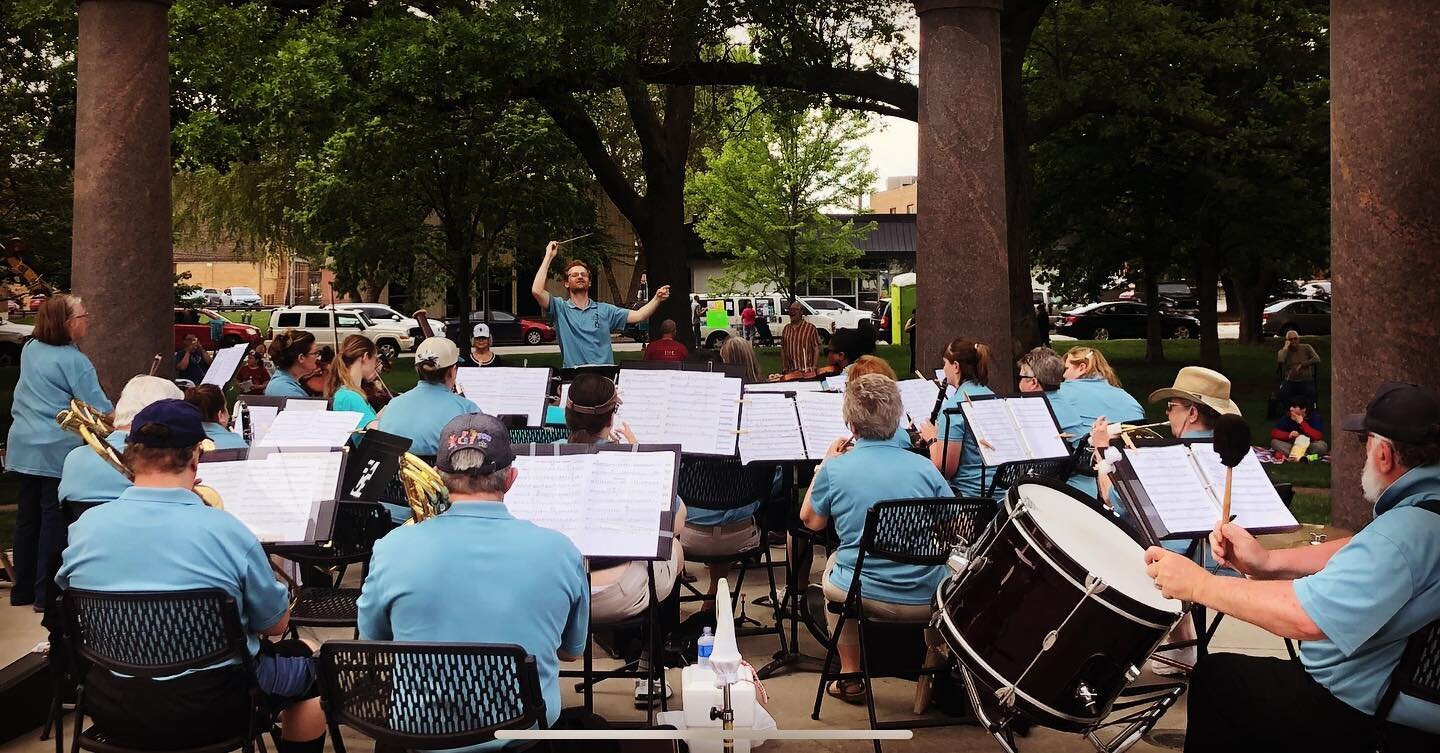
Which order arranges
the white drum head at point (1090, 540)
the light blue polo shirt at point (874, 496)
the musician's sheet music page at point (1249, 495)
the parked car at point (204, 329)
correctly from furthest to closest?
the parked car at point (204, 329), the light blue polo shirt at point (874, 496), the musician's sheet music page at point (1249, 495), the white drum head at point (1090, 540)

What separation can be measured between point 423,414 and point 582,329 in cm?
336

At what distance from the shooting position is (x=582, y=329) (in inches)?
410

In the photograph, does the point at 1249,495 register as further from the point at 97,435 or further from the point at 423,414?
the point at 97,435

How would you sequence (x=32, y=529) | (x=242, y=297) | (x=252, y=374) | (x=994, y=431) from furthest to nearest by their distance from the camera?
(x=242, y=297) < (x=252, y=374) < (x=32, y=529) < (x=994, y=431)

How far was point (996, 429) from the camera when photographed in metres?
7.15

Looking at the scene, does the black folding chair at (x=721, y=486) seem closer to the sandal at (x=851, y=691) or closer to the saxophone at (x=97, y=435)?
the sandal at (x=851, y=691)

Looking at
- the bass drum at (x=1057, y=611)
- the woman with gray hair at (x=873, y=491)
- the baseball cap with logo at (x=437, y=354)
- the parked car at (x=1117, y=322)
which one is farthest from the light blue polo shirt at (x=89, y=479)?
the parked car at (x=1117, y=322)

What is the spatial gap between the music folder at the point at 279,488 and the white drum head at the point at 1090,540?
2.68 m

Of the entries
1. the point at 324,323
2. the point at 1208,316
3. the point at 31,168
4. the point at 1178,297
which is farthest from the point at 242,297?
the point at 1208,316

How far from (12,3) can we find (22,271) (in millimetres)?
8672

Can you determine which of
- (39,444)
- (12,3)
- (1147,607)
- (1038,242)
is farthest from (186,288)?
(1147,607)

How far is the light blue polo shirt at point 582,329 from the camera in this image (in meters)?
10.4

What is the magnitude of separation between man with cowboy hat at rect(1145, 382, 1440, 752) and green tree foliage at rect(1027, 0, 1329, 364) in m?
15.5

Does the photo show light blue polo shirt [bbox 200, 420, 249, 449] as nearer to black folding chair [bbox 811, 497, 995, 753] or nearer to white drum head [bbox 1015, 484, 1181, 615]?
black folding chair [bbox 811, 497, 995, 753]
